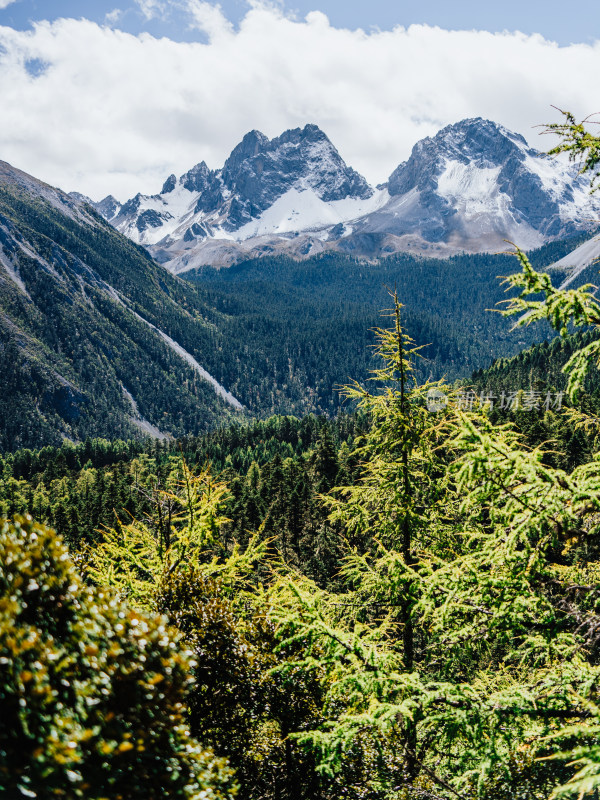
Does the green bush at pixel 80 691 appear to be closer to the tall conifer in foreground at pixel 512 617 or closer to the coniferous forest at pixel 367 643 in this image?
the coniferous forest at pixel 367 643

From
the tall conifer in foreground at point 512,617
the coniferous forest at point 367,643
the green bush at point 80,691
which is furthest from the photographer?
the tall conifer in foreground at point 512,617

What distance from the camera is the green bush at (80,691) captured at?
4.96 m

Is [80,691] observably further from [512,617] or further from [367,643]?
[512,617]

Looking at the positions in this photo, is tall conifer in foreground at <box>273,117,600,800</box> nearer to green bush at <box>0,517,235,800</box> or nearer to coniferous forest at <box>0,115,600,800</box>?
coniferous forest at <box>0,115,600,800</box>

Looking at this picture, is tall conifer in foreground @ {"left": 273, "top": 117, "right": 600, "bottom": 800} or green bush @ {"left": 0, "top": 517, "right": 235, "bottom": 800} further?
tall conifer in foreground @ {"left": 273, "top": 117, "right": 600, "bottom": 800}

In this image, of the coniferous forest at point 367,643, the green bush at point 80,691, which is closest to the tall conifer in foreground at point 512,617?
the coniferous forest at point 367,643

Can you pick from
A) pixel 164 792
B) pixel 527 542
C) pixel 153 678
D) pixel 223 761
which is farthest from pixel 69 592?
pixel 527 542

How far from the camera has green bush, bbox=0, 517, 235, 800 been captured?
4.96 meters

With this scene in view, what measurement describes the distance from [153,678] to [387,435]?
265 inches

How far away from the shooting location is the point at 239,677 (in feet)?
39.5

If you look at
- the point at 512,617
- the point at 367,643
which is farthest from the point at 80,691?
the point at 512,617

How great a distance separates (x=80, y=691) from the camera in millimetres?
5590

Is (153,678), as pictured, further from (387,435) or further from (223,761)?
(387,435)

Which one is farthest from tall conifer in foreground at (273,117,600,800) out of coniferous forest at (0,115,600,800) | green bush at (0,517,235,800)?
green bush at (0,517,235,800)
